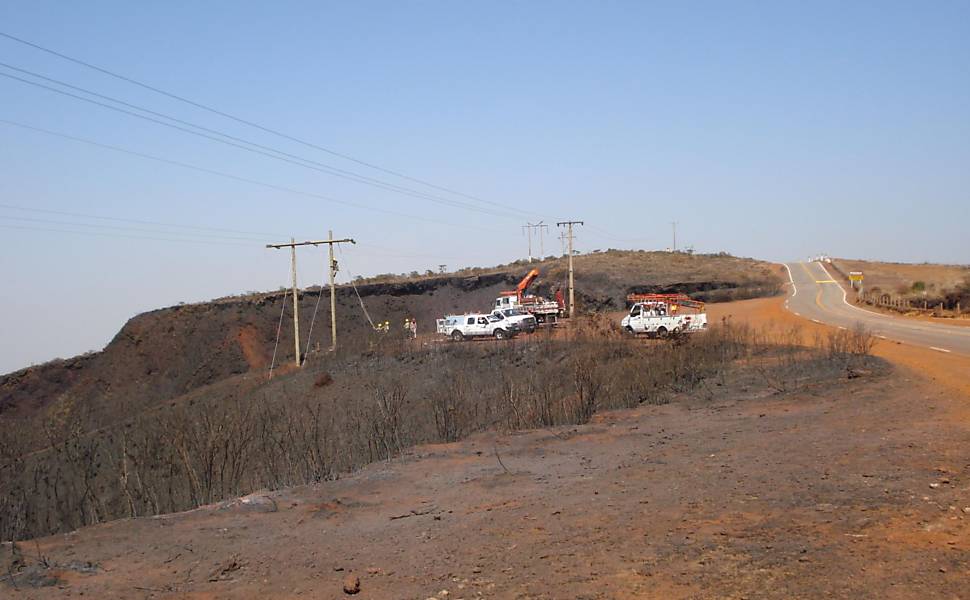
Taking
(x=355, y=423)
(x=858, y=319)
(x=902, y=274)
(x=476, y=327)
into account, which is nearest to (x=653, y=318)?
(x=858, y=319)

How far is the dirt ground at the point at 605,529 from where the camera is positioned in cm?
704

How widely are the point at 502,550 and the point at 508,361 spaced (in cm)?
2716

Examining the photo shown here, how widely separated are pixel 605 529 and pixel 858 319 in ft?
112

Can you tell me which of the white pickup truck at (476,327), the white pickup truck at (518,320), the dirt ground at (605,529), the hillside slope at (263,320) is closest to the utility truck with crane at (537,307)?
the white pickup truck at (518,320)

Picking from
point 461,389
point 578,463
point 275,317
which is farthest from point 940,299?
point 275,317

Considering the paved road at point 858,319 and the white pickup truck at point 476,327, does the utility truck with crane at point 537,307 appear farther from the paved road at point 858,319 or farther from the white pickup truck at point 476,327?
the paved road at point 858,319

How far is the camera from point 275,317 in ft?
243

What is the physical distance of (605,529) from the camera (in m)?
8.74

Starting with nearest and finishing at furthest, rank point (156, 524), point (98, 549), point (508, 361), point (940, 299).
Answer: point (98, 549) < point (156, 524) < point (508, 361) < point (940, 299)

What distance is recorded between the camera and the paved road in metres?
26.5

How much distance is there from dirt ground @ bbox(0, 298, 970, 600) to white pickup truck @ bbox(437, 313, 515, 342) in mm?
29174

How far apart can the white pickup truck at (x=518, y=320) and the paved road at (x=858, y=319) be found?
14398 mm

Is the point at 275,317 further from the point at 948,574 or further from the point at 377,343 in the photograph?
the point at 948,574

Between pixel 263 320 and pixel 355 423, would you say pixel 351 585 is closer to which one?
pixel 355 423
